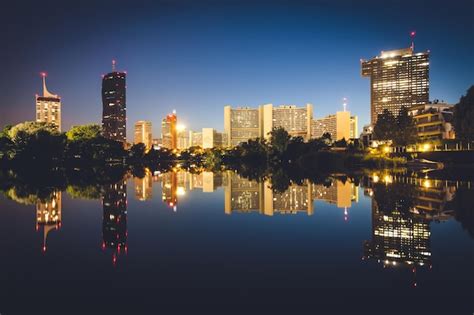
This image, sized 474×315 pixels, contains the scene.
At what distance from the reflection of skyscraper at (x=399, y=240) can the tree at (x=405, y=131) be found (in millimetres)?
67928

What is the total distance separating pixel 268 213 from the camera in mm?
Result: 19906

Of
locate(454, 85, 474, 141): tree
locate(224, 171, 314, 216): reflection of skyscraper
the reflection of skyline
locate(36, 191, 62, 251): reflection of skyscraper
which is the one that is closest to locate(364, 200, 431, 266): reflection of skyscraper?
the reflection of skyline

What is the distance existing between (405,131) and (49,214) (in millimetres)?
75625

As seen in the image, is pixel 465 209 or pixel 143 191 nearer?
pixel 465 209

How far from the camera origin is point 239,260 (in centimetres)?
1054

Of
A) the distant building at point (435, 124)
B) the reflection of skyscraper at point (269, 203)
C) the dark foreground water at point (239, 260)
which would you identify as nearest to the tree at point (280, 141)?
the distant building at point (435, 124)

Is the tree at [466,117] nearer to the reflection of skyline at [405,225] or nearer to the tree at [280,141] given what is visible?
the reflection of skyline at [405,225]

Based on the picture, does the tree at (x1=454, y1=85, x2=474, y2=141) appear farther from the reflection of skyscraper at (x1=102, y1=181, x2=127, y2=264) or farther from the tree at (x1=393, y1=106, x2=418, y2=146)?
the reflection of skyscraper at (x1=102, y1=181, x2=127, y2=264)

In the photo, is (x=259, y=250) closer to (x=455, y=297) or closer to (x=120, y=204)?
(x=455, y=297)

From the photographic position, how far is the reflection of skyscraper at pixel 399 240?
10.6 metres

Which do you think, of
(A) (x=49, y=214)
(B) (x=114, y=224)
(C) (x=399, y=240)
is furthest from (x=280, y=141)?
(C) (x=399, y=240)

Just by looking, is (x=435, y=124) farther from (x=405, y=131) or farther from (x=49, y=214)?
(x=49, y=214)

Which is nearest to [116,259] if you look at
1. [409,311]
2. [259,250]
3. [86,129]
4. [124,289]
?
[124,289]

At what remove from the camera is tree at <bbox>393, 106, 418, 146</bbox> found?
7888 cm
